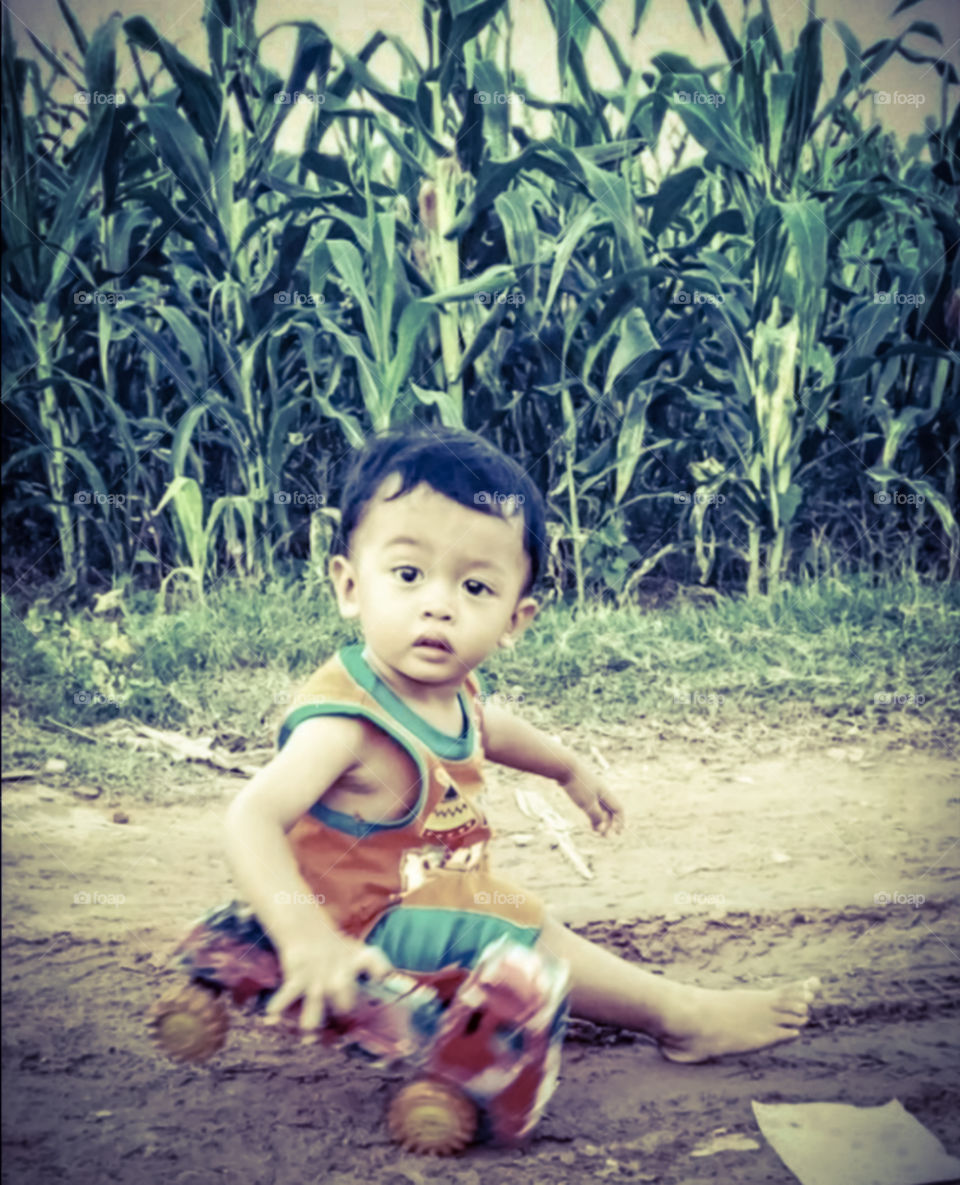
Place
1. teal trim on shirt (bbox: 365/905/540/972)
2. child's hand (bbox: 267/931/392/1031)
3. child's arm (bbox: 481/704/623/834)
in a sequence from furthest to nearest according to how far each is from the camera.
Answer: child's arm (bbox: 481/704/623/834) < teal trim on shirt (bbox: 365/905/540/972) < child's hand (bbox: 267/931/392/1031)

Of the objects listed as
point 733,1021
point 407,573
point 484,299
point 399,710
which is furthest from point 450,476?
point 733,1021

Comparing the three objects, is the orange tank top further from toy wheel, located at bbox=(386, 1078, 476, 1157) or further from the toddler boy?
toy wheel, located at bbox=(386, 1078, 476, 1157)

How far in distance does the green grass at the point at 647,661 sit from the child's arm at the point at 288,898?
0.28m

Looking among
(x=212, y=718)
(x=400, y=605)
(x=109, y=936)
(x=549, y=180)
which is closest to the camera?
(x=400, y=605)

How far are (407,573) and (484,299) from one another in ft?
1.16

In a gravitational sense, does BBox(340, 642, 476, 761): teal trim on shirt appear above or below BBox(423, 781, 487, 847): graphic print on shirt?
above

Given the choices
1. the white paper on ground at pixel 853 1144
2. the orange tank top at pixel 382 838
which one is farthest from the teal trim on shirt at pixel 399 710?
the white paper on ground at pixel 853 1144

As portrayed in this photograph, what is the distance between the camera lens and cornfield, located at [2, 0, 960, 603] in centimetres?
107

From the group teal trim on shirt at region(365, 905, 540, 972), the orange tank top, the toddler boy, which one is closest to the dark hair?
the toddler boy

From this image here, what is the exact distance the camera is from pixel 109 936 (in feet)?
3.37

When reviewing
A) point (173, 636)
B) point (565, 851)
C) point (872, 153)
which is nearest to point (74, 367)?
point (173, 636)

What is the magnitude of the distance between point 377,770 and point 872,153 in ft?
2.97

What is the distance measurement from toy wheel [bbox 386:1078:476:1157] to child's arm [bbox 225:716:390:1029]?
102 mm

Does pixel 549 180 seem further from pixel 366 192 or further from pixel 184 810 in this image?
pixel 184 810
